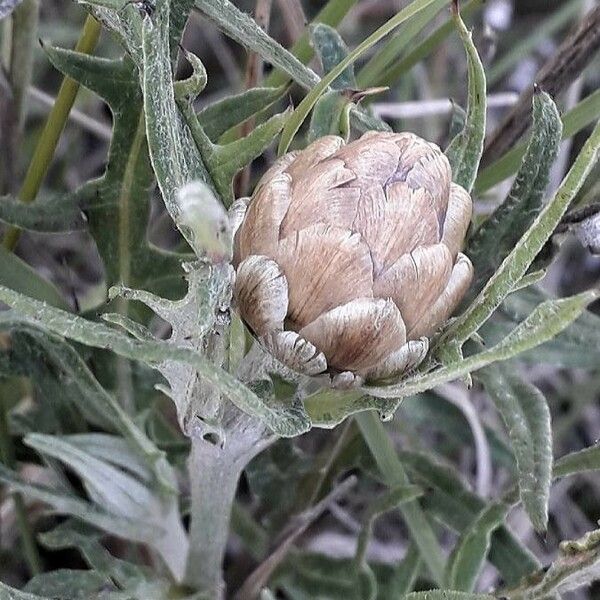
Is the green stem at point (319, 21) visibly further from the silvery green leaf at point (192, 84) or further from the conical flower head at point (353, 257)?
the conical flower head at point (353, 257)

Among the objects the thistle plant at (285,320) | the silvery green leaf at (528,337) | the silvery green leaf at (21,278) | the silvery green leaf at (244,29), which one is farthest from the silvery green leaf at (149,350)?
the silvery green leaf at (21,278)

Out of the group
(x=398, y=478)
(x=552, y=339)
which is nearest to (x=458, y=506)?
(x=398, y=478)

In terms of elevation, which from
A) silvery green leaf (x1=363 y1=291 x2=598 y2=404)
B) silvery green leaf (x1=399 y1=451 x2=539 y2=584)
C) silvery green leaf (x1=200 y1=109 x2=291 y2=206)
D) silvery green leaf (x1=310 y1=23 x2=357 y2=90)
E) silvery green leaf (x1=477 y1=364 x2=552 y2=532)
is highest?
silvery green leaf (x1=310 y1=23 x2=357 y2=90)

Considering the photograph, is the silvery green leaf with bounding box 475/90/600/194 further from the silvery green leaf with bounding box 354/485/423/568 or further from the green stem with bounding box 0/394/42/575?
the green stem with bounding box 0/394/42/575

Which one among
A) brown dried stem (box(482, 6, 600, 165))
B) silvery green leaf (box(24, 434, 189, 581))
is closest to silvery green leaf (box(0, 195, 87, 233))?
silvery green leaf (box(24, 434, 189, 581))

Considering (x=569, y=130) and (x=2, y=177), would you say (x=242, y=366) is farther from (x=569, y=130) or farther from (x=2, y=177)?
(x=2, y=177)

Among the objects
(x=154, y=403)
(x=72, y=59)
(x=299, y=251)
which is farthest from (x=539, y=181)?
(x=154, y=403)
